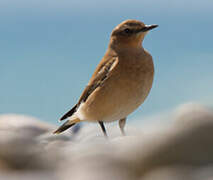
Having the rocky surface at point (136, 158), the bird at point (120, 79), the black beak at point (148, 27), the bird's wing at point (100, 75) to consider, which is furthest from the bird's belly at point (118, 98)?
the rocky surface at point (136, 158)

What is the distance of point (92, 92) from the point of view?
22.3ft

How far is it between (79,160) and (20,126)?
15.2ft

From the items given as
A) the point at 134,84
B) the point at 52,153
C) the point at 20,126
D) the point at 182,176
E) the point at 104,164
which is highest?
the point at 20,126

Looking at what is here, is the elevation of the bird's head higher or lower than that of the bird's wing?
higher

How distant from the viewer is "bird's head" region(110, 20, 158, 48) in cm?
672

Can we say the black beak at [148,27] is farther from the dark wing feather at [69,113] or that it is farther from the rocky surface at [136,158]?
the rocky surface at [136,158]

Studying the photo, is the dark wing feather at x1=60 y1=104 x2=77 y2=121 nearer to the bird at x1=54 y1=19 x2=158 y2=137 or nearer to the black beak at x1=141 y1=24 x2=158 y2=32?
the bird at x1=54 y1=19 x2=158 y2=137

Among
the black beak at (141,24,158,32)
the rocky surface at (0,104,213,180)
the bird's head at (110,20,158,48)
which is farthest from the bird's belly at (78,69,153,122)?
the rocky surface at (0,104,213,180)

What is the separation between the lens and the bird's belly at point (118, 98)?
6.34 m

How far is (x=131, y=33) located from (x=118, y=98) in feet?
3.78

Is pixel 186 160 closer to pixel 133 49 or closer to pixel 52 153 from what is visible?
pixel 52 153

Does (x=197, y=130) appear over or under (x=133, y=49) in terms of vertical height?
under

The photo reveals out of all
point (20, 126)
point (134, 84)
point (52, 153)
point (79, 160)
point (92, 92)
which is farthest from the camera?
point (20, 126)

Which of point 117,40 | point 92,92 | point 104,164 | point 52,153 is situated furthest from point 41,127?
point 104,164
